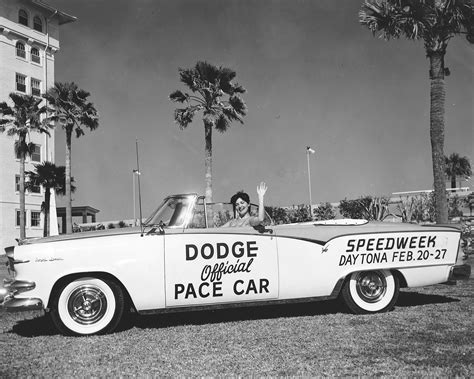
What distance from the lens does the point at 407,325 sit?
609cm

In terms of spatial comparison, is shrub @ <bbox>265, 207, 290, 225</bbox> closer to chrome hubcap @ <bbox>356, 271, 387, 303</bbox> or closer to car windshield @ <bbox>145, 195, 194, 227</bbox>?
chrome hubcap @ <bbox>356, 271, 387, 303</bbox>

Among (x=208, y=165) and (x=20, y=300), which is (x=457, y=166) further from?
(x=20, y=300)

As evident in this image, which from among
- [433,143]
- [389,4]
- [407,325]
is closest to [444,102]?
[433,143]

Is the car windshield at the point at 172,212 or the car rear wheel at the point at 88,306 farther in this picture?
the car windshield at the point at 172,212

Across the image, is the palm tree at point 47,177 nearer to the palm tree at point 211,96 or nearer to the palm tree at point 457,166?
the palm tree at point 211,96

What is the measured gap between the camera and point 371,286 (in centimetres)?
708

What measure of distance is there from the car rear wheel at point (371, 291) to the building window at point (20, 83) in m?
42.2

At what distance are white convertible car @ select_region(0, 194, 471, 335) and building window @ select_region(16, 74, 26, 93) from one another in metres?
41.2

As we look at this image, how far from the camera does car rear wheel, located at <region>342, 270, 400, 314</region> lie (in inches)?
273

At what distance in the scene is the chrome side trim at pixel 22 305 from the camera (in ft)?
19.0

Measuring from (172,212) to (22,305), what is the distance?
6.51 feet

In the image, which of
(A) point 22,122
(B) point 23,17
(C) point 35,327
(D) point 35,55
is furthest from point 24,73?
(C) point 35,327

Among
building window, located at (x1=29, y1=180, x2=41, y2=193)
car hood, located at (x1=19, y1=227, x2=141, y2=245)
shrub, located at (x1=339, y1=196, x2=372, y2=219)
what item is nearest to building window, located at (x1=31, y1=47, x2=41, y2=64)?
building window, located at (x1=29, y1=180, x2=41, y2=193)

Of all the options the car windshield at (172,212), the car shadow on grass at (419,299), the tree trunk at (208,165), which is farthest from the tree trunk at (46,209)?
the car shadow on grass at (419,299)
